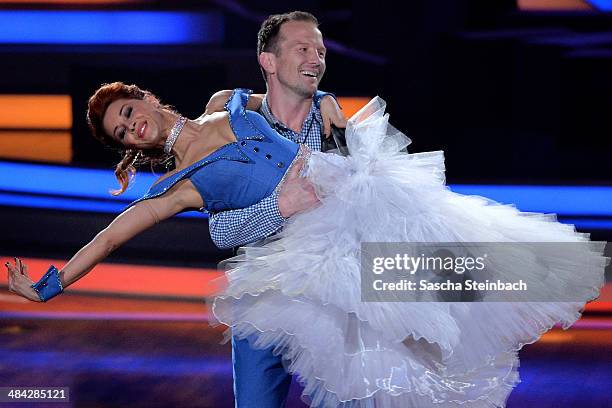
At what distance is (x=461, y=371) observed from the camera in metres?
2.58

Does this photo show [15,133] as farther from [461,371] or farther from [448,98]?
[461,371]

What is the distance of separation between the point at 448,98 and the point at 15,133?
3167 millimetres

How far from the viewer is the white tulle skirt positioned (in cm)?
246

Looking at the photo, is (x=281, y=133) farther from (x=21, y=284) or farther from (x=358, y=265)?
(x=21, y=284)

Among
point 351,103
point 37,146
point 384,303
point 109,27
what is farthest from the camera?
point 109,27

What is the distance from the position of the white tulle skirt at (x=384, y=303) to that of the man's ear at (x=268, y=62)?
11.8 inches

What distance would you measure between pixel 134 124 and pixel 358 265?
2.38 ft

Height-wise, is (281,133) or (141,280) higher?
(281,133)

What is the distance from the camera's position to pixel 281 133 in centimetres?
292

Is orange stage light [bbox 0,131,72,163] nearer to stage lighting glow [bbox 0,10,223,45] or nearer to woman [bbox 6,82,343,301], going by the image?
stage lighting glow [bbox 0,10,223,45]

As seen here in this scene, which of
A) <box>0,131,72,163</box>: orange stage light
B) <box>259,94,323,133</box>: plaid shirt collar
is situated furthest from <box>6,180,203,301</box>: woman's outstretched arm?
<box>0,131,72,163</box>: orange stage light

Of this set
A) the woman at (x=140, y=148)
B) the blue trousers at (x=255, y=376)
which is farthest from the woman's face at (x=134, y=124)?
the blue trousers at (x=255, y=376)

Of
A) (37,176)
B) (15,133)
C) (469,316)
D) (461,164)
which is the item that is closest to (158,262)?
(37,176)

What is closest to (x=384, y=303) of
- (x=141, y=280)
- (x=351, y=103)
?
(x=141, y=280)
